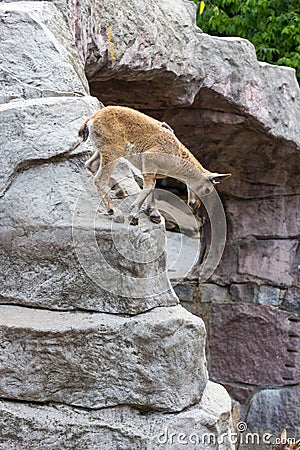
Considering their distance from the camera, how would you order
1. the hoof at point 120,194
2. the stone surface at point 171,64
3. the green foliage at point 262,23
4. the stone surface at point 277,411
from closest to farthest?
the hoof at point 120,194 → the stone surface at point 171,64 → the stone surface at point 277,411 → the green foliage at point 262,23

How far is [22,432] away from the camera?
1781 millimetres

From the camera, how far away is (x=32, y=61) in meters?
2.27

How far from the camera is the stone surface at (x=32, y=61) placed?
223cm

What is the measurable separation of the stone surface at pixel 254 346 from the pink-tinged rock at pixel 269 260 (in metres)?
0.20

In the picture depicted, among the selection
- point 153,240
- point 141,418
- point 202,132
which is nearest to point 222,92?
point 202,132

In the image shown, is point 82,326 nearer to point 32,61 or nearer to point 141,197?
point 141,197

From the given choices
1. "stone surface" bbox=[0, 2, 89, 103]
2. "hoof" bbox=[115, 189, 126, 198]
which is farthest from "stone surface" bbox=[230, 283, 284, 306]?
"hoof" bbox=[115, 189, 126, 198]

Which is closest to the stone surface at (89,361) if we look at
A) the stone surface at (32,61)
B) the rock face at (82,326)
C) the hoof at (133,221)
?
the rock face at (82,326)

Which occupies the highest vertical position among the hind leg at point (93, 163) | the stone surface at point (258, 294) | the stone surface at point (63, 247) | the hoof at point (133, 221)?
the hind leg at point (93, 163)

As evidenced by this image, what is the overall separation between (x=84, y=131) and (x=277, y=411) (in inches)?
128

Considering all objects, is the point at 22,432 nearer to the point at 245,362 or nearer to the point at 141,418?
the point at 141,418

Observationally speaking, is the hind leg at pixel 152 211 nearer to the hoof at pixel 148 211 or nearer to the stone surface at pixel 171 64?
the hoof at pixel 148 211

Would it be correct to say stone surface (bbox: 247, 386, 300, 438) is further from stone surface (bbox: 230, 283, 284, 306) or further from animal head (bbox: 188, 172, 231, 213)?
animal head (bbox: 188, 172, 231, 213)

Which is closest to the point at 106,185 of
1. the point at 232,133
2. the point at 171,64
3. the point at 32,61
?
the point at 32,61
